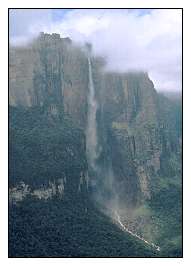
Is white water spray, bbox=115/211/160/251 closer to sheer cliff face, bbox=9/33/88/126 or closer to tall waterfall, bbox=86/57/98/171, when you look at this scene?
tall waterfall, bbox=86/57/98/171

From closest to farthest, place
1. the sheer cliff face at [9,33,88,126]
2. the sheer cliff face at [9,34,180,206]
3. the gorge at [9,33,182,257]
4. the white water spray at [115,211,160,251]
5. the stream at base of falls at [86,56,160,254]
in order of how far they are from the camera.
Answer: the gorge at [9,33,182,257]
the white water spray at [115,211,160,251]
the sheer cliff face at [9,33,88,126]
the sheer cliff face at [9,34,180,206]
the stream at base of falls at [86,56,160,254]

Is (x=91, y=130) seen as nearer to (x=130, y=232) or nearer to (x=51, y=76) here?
(x=51, y=76)

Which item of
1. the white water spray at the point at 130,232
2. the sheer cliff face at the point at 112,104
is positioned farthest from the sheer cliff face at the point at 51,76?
the white water spray at the point at 130,232

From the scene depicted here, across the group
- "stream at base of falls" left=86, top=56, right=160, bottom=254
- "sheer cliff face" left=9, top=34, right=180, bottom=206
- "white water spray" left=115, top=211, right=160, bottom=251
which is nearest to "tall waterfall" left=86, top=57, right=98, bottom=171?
"stream at base of falls" left=86, top=56, right=160, bottom=254

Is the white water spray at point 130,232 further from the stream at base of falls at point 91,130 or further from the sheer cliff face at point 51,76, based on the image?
the sheer cliff face at point 51,76

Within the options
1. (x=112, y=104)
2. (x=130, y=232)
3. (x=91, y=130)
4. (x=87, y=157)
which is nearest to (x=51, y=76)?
(x=91, y=130)
